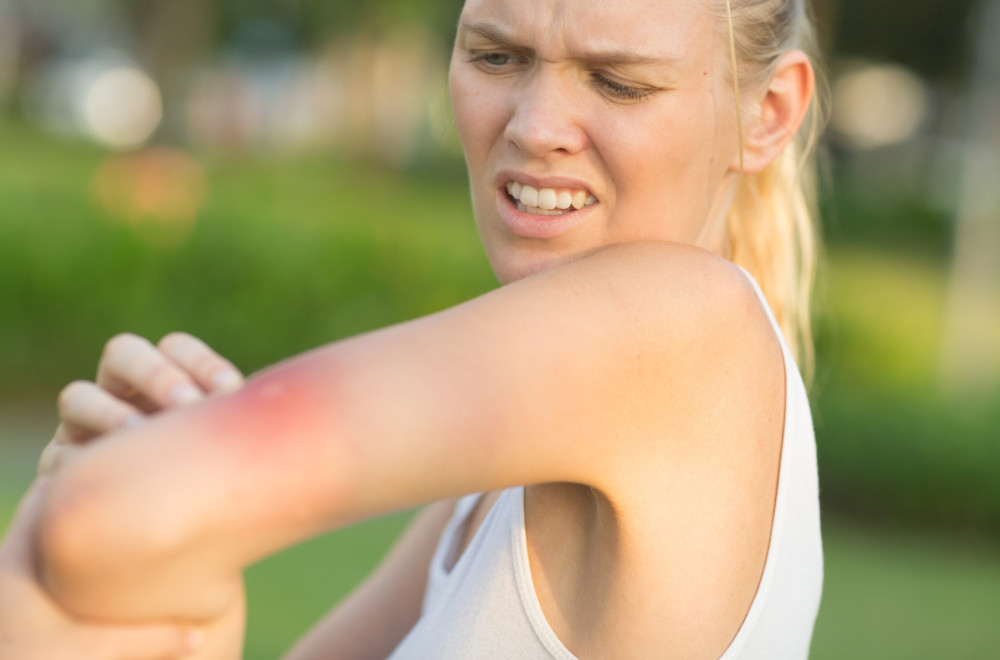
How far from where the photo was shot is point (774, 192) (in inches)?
89.4

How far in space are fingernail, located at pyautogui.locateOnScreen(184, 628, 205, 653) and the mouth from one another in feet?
2.55

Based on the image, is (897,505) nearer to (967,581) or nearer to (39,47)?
(967,581)

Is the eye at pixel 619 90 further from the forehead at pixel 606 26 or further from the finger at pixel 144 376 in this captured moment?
the finger at pixel 144 376

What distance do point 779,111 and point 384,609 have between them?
1147 mm

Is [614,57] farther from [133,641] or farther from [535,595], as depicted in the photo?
[133,641]

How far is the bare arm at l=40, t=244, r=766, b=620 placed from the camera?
1.10m

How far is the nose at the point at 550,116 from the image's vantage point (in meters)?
1.60

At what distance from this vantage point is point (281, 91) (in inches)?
1652

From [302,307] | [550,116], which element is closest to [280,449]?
[550,116]

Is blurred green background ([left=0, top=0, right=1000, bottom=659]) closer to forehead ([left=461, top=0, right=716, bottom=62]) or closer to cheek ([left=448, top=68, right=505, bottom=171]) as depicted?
cheek ([left=448, top=68, right=505, bottom=171])

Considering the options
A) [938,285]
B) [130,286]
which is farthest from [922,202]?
[130,286]

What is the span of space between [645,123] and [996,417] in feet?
24.6

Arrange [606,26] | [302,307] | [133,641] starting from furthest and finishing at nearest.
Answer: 1. [302,307]
2. [606,26]
3. [133,641]

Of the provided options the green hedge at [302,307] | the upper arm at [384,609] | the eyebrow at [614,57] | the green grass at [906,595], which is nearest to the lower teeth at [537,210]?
the eyebrow at [614,57]
